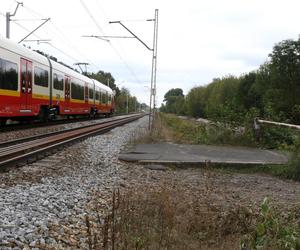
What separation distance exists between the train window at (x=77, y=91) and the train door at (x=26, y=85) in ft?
33.7

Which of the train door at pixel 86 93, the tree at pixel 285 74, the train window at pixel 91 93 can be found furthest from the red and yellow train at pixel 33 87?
the tree at pixel 285 74

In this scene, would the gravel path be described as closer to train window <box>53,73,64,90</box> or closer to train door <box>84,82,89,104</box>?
train window <box>53,73,64,90</box>

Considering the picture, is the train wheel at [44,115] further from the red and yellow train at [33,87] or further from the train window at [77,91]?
the train window at [77,91]

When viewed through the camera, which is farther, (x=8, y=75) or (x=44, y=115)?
(x=44, y=115)

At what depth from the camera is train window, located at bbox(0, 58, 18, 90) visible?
686 inches

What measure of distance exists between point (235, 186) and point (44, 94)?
15592 mm

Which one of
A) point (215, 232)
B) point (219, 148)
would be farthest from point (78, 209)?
point (219, 148)

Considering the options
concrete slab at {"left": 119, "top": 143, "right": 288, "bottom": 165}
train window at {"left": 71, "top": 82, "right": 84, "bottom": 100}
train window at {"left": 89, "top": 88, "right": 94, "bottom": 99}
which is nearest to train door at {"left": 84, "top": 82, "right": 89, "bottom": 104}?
train window at {"left": 71, "top": 82, "right": 84, "bottom": 100}

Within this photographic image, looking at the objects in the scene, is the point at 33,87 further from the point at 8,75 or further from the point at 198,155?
the point at 198,155

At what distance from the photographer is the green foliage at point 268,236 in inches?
139

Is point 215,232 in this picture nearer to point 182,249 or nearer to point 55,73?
point 182,249

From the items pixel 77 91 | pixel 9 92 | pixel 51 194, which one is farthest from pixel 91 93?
pixel 51 194

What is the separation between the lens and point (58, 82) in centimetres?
2688

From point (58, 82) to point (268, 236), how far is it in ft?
78.1
